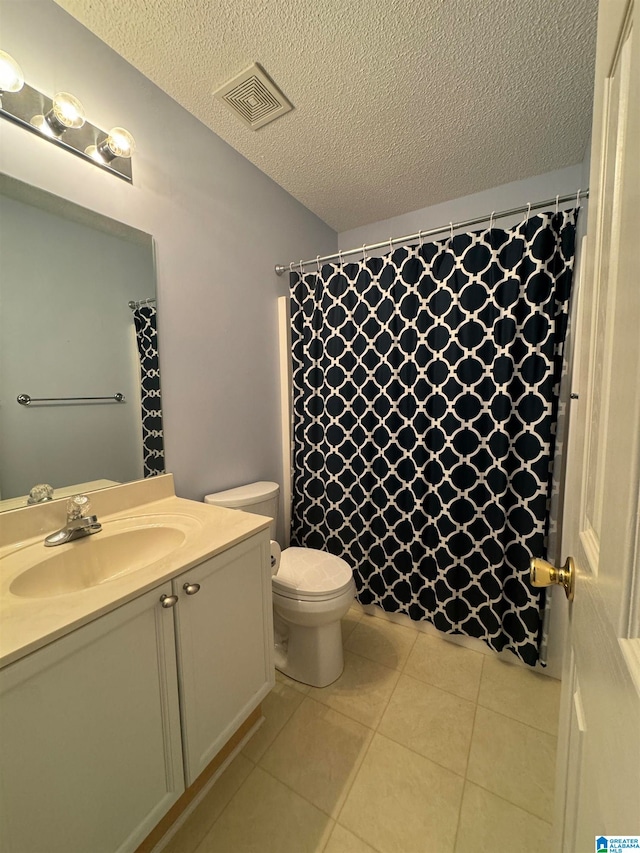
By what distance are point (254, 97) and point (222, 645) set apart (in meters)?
1.97

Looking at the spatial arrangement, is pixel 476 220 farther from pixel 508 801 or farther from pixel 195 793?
pixel 195 793

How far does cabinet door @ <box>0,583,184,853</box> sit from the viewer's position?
56cm

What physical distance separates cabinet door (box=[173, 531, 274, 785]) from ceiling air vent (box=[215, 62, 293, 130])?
1651mm

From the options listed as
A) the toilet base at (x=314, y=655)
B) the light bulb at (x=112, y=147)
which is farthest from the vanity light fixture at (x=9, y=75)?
the toilet base at (x=314, y=655)

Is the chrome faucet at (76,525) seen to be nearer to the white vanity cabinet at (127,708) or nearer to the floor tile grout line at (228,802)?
the white vanity cabinet at (127,708)

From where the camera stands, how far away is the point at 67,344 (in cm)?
106

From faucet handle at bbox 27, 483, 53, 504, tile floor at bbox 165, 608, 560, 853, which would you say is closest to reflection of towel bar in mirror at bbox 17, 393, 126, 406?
faucet handle at bbox 27, 483, 53, 504

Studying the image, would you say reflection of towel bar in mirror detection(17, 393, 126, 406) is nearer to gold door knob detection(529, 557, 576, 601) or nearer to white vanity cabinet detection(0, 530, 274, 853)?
white vanity cabinet detection(0, 530, 274, 853)

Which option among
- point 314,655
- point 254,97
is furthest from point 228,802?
point 254,97

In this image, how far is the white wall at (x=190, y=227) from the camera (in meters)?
1.00

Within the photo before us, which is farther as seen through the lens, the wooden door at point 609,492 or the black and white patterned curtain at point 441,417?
the black and white patterned curtain at point 441,417

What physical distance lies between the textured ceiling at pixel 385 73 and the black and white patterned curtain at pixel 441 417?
0.47 metres

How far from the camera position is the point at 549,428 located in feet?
4.42

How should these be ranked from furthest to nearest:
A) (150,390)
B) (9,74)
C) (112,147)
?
1. (150,390)
2. (112,147)
3. (9,74)
